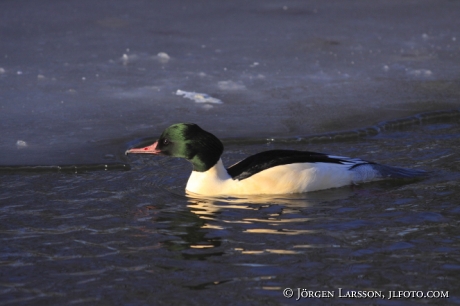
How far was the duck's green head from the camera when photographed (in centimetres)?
768

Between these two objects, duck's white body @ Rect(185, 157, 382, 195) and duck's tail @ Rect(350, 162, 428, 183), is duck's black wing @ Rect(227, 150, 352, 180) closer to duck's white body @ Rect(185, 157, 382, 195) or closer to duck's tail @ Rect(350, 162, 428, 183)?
duck's white body @ Rect(185, 157, 382, 195)

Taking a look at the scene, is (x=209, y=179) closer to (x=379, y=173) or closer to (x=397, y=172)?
(x=379, y=173)

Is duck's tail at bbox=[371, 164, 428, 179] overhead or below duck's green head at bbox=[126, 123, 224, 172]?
below

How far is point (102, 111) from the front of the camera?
972 centimetres

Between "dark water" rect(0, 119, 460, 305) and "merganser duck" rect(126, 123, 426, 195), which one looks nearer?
"dark water" rect(0, 119, 460, 305)

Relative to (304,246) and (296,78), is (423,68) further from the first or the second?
(304,246)

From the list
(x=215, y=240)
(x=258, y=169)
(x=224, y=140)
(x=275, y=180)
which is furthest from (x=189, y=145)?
(x=215, y=240)

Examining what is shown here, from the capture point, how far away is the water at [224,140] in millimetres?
5629

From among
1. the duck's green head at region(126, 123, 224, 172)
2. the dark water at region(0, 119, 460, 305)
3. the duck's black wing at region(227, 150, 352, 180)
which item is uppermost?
the duck's green head at region(126, 123, 224, 172)

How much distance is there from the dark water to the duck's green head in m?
0.34

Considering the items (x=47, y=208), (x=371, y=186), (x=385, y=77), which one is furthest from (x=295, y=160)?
(x=385, y=77)

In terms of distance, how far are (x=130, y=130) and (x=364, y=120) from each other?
2.60 m

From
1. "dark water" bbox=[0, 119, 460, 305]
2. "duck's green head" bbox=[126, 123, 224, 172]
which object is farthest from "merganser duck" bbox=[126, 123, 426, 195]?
"dark water" bbox=[0, 119, 460, 305]

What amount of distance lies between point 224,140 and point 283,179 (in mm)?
1442
